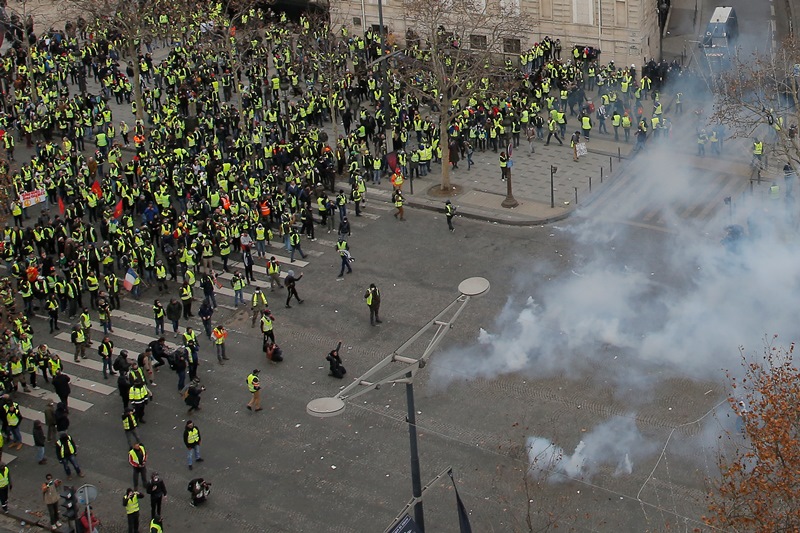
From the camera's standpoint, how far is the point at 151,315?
38.6 metres

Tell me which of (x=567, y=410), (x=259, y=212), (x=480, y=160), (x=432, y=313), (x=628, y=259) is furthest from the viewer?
(x=480, y=160)

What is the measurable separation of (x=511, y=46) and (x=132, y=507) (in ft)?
118

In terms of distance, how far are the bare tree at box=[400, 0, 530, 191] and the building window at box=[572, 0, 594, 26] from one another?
2438mm

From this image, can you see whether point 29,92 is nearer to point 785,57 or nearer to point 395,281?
point 395,281

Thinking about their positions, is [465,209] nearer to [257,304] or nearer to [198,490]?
[257,304]

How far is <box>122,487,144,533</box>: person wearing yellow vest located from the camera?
92.6 feet

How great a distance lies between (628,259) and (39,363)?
17.3m

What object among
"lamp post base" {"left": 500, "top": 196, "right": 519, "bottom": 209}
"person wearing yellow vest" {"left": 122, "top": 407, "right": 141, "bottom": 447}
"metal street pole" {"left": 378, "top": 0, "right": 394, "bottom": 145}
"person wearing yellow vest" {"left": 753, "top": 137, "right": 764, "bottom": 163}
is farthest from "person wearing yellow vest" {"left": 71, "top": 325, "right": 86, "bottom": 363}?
"person wearing yellow vest" {"left": 753, "top": 137, "right": 764, "bottom": 163}

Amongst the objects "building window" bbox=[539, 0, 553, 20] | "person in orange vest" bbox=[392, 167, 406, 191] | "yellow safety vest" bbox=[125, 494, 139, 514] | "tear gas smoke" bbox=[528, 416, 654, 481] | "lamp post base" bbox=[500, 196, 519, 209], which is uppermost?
"building window" bbox=[539, 0, 553, 20]

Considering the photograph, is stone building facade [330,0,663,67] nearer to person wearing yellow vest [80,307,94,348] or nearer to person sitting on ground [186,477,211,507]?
person wearing yellow vest [80,307,94,348]

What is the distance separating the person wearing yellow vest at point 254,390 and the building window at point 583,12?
30101 millimetres

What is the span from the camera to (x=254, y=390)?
3269cm

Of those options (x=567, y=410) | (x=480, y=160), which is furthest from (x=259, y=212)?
(x=567, y=410)

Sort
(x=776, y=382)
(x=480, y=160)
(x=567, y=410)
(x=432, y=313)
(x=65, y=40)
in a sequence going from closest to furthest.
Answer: (x=776, y=382)
(x=567, y=410)
(x=432, y=313)
(x=480, y=160)
(x=65, y=40)
